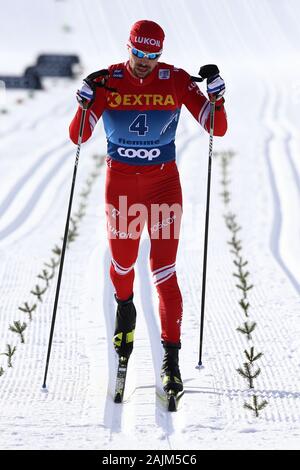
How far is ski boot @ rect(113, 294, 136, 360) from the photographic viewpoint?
511cm

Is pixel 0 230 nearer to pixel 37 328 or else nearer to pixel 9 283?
pixel 9 283

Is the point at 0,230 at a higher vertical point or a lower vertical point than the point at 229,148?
lower

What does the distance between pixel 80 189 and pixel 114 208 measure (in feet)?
19.8

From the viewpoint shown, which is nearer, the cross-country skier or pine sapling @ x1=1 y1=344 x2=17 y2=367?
the cross-country skier

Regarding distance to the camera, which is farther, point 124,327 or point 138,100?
point 124,327

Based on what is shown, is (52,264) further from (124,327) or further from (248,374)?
(248,374)

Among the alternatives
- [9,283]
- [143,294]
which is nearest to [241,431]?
[143,294]

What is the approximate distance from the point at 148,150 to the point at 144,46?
2.08 feet

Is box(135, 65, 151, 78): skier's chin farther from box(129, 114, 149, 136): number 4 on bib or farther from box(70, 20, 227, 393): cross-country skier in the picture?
box(129, 114, 149, 136): number 4 on bib

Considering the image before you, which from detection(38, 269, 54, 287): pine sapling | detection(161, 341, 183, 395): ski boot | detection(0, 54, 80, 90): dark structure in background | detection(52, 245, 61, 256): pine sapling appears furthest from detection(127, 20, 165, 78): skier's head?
detection(0, 54, 80, 90): dark structure in background

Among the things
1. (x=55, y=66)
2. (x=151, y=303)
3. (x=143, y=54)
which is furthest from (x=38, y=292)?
(x=55, y=66)

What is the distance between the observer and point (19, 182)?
1156cm

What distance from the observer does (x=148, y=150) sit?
194 inches

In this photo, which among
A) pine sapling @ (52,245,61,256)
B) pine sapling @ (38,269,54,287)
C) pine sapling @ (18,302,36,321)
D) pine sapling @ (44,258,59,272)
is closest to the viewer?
pine sapling @ (18,302,36,321)
